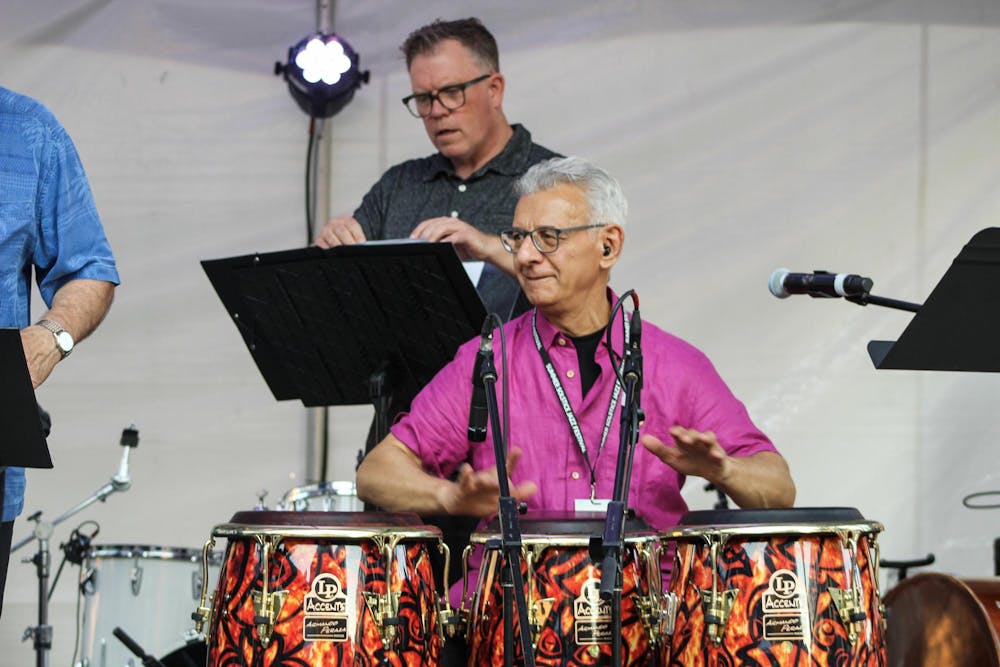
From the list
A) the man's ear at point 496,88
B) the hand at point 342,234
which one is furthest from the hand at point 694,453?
the man's ear at point 496,88

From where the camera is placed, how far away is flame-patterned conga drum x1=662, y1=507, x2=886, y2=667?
2.64 meters

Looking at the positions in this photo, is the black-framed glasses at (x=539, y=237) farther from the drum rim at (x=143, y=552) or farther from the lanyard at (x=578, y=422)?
the drum rim at (x=143, y=552)

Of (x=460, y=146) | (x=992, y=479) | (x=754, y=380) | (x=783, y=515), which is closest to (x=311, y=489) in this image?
(x=460, y=146)

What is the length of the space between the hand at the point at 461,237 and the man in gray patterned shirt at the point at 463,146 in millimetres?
258

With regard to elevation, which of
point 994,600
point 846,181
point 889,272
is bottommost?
point 994,600

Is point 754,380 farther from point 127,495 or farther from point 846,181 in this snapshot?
point 127,495

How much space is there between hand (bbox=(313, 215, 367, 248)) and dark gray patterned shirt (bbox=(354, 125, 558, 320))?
457 millimetres

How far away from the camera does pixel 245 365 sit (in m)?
5.11

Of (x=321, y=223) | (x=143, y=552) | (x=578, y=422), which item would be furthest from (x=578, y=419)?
(x=321, y=223)

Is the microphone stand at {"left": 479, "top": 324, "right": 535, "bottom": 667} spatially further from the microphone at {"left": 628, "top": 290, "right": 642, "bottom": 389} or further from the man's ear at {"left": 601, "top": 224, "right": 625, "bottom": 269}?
the man's ear at {"left": 601, "top": 224, "right": 625, "bottom": 269}

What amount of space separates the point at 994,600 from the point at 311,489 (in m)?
2.22

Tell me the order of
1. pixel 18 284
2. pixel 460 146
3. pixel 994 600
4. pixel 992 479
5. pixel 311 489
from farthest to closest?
pixel 992 479
pixel 311 489
pixel 460 146
pixel 994 600
pixel 18 284

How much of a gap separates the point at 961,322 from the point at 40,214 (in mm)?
1807

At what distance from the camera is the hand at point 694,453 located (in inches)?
109
